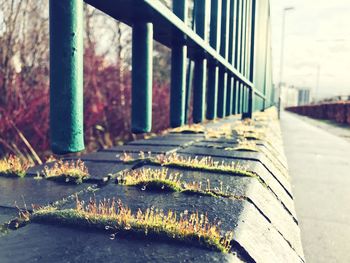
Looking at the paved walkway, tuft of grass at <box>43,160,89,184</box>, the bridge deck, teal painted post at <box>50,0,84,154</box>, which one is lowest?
the paved walkway

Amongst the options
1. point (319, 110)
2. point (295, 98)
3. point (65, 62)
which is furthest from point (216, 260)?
point (295, 98)

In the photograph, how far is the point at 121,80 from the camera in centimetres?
995

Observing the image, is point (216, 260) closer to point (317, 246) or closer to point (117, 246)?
point (117, 246)

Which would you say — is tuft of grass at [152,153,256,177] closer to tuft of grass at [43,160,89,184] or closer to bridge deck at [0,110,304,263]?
bridge deck at [0,110,304,263]

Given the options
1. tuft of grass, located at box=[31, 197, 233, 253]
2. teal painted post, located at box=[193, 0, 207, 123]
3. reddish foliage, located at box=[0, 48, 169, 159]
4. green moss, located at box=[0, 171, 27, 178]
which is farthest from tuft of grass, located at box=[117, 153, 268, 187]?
reddish foliage, located at box=[0, 48, 169, 159]

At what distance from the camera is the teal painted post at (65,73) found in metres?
0.97

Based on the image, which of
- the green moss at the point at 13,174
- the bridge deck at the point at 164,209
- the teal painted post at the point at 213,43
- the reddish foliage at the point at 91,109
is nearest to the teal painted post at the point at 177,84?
the bridge deck at the point at 164,209

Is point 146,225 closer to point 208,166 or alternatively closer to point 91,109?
point 208,166

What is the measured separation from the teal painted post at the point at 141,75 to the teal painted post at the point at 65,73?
1.53ft

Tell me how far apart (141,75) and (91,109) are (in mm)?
7035

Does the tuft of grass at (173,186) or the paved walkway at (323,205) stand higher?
the tuft of grass at (173,186)

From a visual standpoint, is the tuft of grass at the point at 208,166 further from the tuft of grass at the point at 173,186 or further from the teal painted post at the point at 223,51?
the teal painted post at the point at 223,51

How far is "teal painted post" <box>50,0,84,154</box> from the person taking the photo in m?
0.97

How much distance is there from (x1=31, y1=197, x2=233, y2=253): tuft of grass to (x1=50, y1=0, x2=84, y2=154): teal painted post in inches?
19.4
